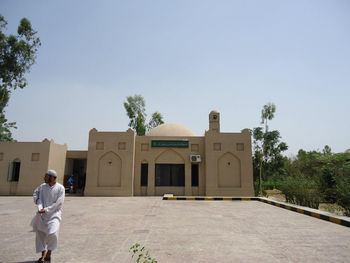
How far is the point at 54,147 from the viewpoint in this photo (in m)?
16.8

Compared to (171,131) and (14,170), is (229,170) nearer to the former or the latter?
(171,131)

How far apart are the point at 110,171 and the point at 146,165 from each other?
101 inches

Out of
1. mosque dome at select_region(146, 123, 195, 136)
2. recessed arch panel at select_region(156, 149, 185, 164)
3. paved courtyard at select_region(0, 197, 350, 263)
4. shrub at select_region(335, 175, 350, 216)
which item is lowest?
paved courtyard at select_region(0, 197, 350, 263)

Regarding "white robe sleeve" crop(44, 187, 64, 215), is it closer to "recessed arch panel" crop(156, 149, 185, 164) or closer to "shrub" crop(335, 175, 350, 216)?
"shrub" crop(335, 175, 350, 216)

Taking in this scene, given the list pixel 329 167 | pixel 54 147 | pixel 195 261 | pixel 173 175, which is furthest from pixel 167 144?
pixel 195 261

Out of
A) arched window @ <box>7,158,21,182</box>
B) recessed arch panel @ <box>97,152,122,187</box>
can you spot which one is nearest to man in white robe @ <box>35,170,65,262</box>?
recessed arch panel @ <box>97,152,122,187</box>

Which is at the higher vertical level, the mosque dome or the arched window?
the mosque dome

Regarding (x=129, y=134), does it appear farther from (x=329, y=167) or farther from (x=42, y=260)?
(x=329, y=167)

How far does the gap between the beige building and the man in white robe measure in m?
12.2

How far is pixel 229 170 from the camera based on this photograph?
16.8 meters

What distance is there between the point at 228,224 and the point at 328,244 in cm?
270

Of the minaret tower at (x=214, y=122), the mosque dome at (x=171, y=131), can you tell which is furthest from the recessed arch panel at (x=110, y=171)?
the minaret tower at (x=214, y=122)

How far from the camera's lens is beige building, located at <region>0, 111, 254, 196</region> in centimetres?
1628

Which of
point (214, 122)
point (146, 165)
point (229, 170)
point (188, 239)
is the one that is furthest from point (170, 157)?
point (188, 239)
